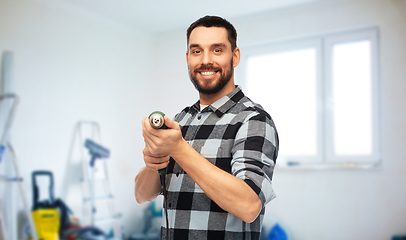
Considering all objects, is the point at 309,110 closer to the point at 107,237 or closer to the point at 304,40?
the point at 304,40

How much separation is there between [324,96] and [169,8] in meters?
1.82

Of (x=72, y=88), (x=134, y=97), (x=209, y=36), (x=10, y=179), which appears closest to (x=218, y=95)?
(x=209, y=36)

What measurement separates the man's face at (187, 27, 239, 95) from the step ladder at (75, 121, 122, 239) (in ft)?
8.21

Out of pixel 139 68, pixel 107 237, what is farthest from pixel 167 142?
pixel 139 68

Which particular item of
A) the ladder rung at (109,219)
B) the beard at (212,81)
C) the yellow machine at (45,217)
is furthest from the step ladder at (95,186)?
the beard at (212,81)

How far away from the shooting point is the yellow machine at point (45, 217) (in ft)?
8.46

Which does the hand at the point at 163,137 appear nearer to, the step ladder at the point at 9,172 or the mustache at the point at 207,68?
the mustache at the point at 207,68

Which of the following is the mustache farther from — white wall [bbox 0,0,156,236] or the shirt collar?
white wall [bbox 0,0,156,236]

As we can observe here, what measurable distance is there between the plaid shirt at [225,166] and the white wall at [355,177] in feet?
8.01

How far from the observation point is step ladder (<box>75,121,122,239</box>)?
10.2 ft

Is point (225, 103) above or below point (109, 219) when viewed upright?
above

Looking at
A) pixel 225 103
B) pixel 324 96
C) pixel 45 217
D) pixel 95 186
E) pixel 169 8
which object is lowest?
pixel 45 217

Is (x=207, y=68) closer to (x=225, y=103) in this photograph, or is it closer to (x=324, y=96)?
(x=225, y=103)

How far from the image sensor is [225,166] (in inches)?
31.1
